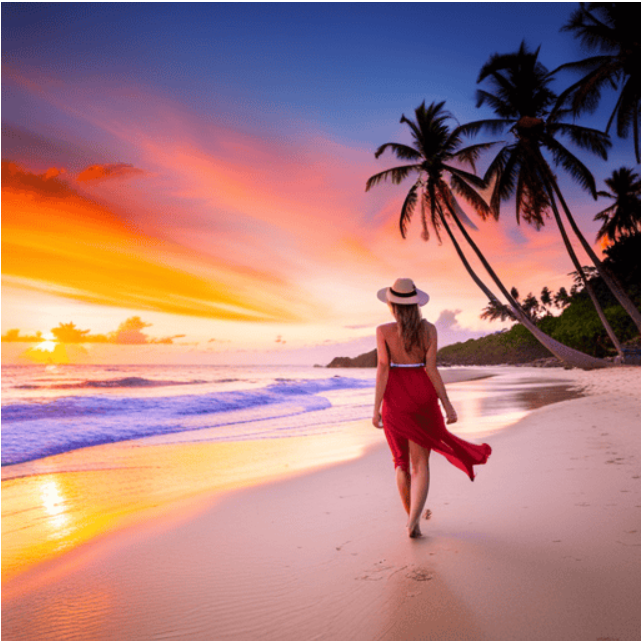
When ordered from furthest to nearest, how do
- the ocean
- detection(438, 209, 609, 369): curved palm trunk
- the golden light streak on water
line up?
1. detection(438, 209, 609, 369): curved palm trunk
2. the ocean
3. the golden light streak on water

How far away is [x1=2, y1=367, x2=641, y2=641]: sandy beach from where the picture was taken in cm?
225

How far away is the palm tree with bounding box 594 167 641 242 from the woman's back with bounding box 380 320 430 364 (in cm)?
3613

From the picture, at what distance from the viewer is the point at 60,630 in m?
2.44

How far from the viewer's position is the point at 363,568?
9.16ft

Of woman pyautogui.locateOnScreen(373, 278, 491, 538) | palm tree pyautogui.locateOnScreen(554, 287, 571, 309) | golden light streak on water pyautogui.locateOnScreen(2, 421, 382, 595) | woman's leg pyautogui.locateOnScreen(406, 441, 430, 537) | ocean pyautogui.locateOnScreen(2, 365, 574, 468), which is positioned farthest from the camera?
palm tree pyautogui.locateOnScreen(554, 287, 571, 309)

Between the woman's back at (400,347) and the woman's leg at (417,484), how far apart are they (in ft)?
2.01

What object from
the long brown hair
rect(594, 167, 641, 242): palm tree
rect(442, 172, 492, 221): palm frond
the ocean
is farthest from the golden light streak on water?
rect(594, 167, 641, 242): palm tree

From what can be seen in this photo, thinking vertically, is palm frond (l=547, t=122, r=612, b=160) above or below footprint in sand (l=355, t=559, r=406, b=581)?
above

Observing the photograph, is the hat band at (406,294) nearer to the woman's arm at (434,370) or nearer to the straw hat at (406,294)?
the straw hat at (406,294)

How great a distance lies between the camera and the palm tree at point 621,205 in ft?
107

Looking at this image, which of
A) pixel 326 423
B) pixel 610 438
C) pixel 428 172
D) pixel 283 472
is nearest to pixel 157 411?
pixel 326 423

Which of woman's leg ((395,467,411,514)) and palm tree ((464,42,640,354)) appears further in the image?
palm tree ((464,42,640,354))

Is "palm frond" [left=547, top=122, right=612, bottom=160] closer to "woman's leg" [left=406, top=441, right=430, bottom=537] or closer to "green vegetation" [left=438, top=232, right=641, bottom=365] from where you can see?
"green vegetation" [left=438, top=232, right=641, bottom=365]

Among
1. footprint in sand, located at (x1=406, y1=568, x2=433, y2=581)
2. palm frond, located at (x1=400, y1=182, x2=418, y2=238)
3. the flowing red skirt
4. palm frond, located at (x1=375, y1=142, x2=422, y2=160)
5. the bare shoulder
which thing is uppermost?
palm frond, located at (x1=375, y1=142, x2=422, y2=160)
